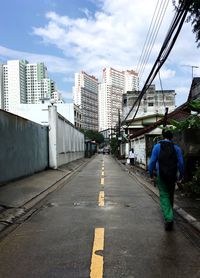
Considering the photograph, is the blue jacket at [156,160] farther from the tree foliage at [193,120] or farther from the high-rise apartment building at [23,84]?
the high-rise apartment building at [23,84]

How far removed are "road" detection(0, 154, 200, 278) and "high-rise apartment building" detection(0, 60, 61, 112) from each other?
56475 mm

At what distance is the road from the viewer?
4809 millimetres

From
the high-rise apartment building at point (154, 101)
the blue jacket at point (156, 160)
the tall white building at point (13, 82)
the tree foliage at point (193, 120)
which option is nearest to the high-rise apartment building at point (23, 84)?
the tall white building at point (13, 82)

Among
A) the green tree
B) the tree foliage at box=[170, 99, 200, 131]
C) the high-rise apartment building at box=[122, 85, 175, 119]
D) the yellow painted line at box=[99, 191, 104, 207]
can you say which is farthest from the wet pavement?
the green tree

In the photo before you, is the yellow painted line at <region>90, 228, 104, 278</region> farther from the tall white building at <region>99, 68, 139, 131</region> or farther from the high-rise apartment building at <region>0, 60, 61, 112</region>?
the tall white building at <region>99, 68, 139, 131</region>

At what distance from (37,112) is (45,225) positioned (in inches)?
2427

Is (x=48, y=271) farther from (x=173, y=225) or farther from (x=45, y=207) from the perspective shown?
(x=45, y=207)

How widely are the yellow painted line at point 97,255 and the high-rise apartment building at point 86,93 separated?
321 ft

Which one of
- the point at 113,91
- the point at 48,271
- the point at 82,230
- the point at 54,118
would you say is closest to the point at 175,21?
the point at 82,230

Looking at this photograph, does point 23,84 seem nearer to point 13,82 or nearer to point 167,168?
point 13,82

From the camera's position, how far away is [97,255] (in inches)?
214

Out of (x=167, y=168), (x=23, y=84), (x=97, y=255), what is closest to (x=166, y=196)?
(x=167, y=168)

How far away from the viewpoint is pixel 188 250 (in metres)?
5.73

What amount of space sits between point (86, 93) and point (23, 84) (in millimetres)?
41164
